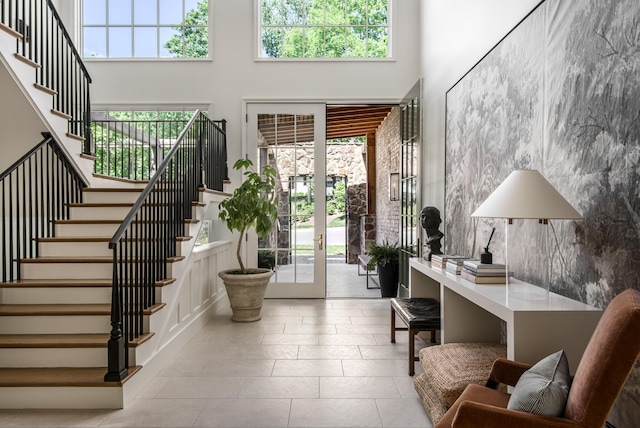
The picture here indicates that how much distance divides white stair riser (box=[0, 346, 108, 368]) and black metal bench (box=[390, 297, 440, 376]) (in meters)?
2.12

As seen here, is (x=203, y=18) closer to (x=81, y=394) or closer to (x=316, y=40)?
(x=316, y=40)

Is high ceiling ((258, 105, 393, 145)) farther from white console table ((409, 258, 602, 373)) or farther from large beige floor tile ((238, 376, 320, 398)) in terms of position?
white console table ((409, 258, 602, 373))

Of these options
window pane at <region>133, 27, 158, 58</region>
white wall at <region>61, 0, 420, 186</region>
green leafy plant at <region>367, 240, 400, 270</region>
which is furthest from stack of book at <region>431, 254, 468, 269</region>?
window pane at <region>133, 27, 158, 58</region>

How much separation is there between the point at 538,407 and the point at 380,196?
8.24 m

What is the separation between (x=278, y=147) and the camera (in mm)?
5844

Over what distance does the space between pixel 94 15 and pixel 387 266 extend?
538cm

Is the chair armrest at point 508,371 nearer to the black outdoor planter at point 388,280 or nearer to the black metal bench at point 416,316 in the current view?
the black metal bench at point 416,316

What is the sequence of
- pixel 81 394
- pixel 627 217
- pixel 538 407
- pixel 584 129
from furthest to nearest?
pixel 81 394, pixel 584 129, pixel 627 217, pixel 538 407

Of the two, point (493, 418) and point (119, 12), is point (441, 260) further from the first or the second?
point (119, 12)

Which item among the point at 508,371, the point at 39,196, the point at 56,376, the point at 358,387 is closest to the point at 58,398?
the point at 56,376

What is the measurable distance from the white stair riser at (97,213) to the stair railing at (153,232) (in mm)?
601

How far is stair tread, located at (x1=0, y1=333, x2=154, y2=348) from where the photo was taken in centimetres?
288

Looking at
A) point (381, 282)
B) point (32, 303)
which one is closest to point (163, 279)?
point (32, 303)

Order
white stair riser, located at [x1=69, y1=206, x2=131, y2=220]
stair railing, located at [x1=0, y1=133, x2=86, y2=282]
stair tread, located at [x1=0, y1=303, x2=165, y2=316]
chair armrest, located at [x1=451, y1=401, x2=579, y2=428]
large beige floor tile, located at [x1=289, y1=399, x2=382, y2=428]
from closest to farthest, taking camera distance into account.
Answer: chair armrest, located at [x1=451, y1=401, x2=579, y2=428], large beige floor tile, located at [x1=289, y1=399, x2=382, y2=428], stair tread, located at [x1=0, y1=303, x2=165, y2=316], stair railing, located at [x1=0, y1=133, x2=86, y2=282], white stair riser, located at [x1=69, y1=206, x2=131, y2=220]
